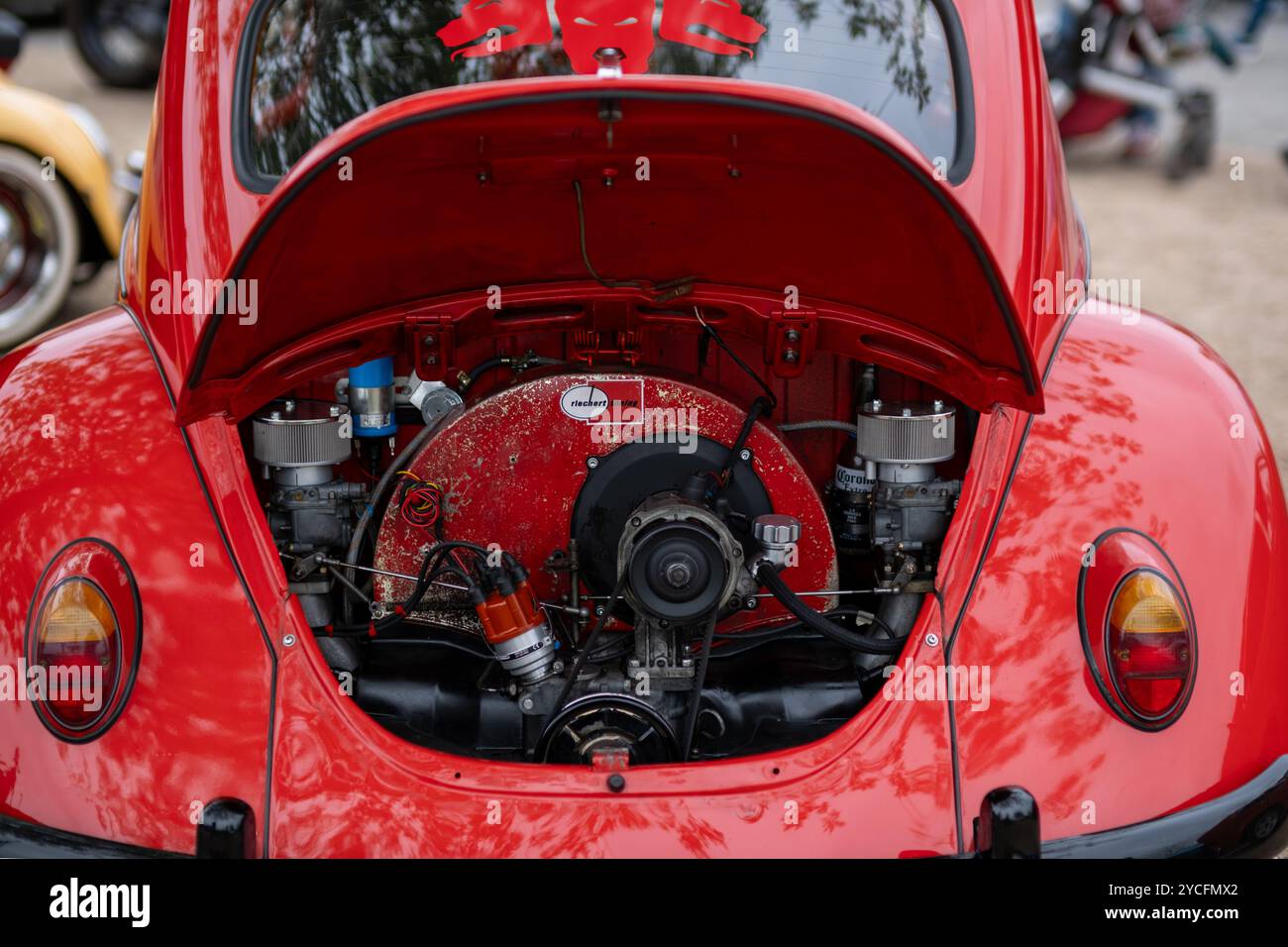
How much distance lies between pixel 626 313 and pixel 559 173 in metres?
0.41

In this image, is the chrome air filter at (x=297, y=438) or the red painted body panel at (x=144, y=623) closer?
the red painted body panel at (x=144, y=623)

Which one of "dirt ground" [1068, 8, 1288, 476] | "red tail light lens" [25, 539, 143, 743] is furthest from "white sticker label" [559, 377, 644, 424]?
"dirt ground" [1068, 8, 1288, 476]

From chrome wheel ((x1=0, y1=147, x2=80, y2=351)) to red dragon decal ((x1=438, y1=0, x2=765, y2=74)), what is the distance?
3853mm

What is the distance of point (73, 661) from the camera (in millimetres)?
2123

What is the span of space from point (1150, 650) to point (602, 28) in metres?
1.41

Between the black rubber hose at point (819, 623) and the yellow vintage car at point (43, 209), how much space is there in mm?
4526

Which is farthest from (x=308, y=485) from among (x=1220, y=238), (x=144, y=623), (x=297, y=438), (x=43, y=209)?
(x=1220, y=238)

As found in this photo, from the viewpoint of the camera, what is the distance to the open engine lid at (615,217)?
Result: 1800 mm

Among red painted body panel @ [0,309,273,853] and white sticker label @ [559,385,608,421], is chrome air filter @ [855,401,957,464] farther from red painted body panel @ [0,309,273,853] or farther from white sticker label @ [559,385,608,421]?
red painted body panel @ [0,309,273,853]

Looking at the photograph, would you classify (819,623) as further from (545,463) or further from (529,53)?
(529,53)

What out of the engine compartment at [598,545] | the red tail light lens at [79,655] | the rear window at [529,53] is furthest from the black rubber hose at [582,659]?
the rear window at [529,53]

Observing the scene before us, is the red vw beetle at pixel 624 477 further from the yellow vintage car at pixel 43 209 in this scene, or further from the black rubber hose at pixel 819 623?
the yellow vintage car at pixel 43 209
